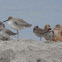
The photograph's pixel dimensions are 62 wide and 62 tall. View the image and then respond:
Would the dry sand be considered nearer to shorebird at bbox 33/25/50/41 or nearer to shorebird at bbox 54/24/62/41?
shorebird at bbox 33/25/50/41

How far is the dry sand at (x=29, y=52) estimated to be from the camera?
925 cm

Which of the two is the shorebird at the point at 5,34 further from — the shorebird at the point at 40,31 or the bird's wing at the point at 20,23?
the bird's wing at the point at 20,23

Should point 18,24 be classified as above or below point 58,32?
above

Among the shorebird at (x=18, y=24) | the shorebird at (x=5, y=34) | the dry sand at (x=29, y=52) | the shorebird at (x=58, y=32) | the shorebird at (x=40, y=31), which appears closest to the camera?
the dry sand at (x=29, y=52)

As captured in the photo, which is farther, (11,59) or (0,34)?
(0,34)

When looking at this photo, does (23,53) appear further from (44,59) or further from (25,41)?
(25,41)

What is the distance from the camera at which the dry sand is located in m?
9.25

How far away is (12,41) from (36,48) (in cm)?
138

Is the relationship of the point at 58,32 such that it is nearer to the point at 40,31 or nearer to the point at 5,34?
the point at 40,31

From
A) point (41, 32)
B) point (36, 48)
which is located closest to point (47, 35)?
point (41, 32)

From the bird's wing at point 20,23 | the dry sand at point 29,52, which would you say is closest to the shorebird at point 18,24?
the bird's wing at point 20,23

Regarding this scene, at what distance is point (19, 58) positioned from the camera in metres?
9.30

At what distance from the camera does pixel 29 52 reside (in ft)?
31.6

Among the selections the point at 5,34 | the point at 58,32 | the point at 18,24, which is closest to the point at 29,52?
the point at 5,34
